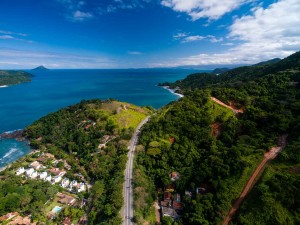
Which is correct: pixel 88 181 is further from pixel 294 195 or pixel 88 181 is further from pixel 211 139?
pixel 294 195

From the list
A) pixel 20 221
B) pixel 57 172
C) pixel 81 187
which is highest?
pixel 57 172

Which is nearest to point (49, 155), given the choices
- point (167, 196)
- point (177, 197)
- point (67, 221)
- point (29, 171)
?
point (29, 171)

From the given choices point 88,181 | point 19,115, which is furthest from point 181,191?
point 19,115

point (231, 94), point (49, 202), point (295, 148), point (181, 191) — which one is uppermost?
point (231, 94)

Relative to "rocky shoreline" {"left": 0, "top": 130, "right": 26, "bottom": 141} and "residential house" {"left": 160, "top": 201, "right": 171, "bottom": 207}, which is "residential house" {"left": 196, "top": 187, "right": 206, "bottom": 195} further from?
"rocky shoreline" {"left": 0, "top": 130, "right": 26, "bottom": 141}

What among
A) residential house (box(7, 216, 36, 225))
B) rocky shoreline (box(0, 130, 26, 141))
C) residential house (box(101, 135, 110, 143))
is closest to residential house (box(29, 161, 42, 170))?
residential house (box(7, 216, 36, 225))

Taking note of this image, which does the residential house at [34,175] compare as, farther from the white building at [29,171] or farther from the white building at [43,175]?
the white building at [43,175]

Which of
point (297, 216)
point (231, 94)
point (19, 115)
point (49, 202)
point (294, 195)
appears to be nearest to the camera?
point (297, 216)

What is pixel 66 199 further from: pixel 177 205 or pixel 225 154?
pixel 225 154
